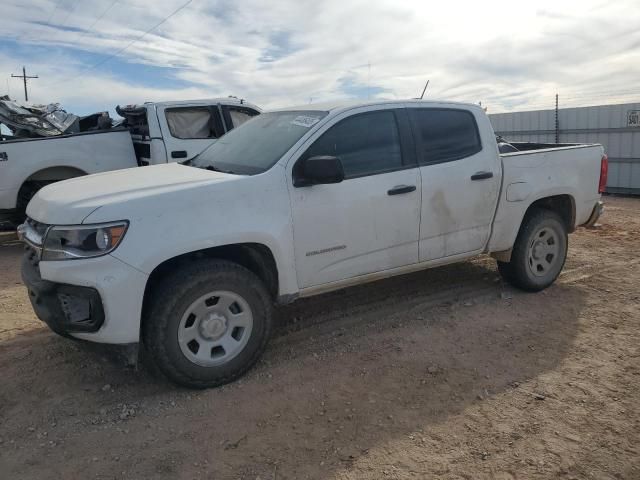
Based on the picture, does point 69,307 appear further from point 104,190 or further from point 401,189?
point 401,189

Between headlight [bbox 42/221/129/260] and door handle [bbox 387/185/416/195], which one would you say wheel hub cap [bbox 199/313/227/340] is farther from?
door handle [bbox 387/185/416/195]

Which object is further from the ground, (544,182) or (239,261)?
(544,182)

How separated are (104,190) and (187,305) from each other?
0.96 metres

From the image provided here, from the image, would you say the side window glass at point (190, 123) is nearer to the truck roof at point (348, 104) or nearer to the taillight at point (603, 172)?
the truck roof at point (348, 104)

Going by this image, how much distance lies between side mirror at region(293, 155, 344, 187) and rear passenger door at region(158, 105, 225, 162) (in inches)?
175

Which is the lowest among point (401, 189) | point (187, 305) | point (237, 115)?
point (187, 305)

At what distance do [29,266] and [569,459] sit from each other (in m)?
3.52

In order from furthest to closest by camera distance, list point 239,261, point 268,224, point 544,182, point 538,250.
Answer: point 538,250, point 544,182, point 239,261, point 268,224

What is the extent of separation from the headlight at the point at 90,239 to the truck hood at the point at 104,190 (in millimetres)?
66

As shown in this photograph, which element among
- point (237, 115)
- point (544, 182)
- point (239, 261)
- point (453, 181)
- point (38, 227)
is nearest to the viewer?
point (38, 227)

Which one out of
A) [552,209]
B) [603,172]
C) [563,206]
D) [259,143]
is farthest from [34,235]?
[603,172]

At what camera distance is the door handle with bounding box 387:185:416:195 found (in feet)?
14.0

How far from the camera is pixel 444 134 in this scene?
15.5 ft

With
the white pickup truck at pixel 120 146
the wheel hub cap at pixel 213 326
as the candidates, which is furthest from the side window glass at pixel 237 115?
the wheel hub cap at pixel 213 326
